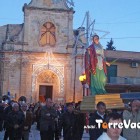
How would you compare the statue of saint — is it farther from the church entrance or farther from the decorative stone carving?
the church entrance

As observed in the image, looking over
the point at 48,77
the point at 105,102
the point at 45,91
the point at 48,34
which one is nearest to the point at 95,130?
the point at 105,102

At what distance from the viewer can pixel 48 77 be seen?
3741 centimetres

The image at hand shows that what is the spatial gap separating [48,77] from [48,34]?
4405 mm

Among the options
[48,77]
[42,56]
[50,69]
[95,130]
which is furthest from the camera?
[48,77]

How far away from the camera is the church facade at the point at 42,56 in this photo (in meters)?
Result: 35.9

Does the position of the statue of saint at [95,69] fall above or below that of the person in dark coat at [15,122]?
above

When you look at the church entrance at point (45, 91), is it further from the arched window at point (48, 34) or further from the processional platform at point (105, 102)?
the processional platform at point (105, 102)

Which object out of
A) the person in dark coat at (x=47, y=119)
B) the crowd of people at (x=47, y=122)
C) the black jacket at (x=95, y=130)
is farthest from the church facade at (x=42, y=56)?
the black jacket at (x=95, y=130)

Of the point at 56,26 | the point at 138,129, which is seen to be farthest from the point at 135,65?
the point at 138,129

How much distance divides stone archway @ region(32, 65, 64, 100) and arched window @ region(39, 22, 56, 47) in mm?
2639

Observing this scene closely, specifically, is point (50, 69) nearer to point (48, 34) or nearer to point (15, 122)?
point (48, 34)

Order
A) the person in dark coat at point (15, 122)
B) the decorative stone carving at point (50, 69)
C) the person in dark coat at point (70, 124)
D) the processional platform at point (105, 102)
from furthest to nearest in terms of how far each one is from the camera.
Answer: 1. the decorative stone carving at point (50, 69)
2. the person in dark coat at point (70, 124)
3. the person in dark coat at point (15, 122)
4. the processional platform at point (105, 102)

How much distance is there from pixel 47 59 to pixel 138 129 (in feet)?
100

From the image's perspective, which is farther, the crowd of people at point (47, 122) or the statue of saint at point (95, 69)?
the statue of saint at point (95, 69)
